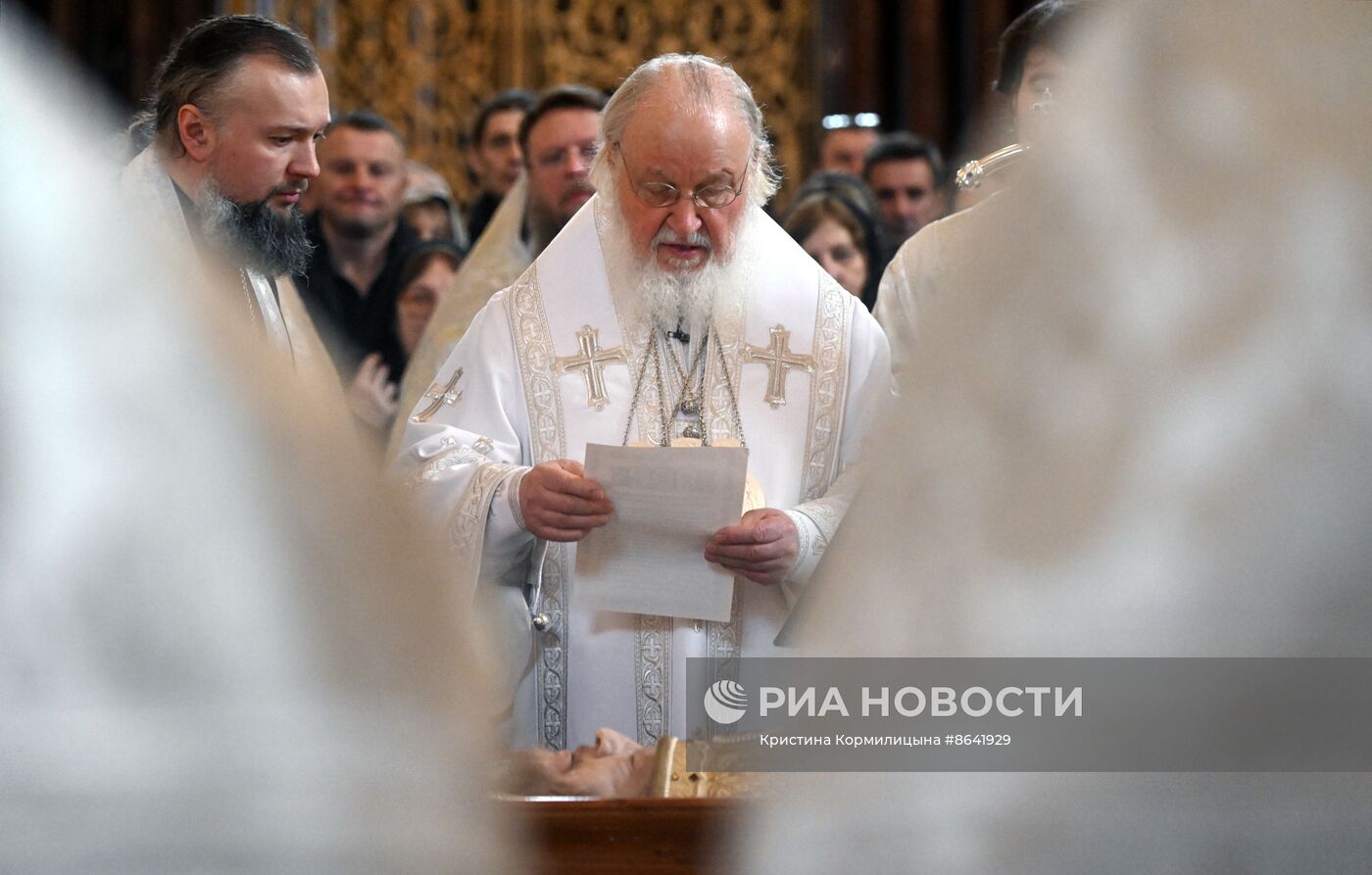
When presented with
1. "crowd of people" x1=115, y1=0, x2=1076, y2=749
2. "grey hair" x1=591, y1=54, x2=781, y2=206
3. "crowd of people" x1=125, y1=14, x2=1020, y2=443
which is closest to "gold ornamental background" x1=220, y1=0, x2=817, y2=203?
"crowd of people" x1=125, y1=14, x2=1020, y2=443

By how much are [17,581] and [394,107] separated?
8.14m

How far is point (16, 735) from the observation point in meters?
0.70

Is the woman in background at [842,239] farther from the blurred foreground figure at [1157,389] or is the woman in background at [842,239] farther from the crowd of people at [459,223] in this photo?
the blurred foreground figure at [1157,389]

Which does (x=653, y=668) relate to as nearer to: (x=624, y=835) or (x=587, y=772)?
(x=587, y=772)

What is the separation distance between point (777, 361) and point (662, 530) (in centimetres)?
55

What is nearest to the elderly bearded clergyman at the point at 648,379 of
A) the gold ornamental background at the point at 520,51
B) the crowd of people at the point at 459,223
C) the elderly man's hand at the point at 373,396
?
the crowd of people at the point at 459,223

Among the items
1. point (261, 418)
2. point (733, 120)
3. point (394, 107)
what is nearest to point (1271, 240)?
point (261, 418)

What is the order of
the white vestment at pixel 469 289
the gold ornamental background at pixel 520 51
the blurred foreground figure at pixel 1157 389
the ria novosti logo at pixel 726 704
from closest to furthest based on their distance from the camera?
the blurred foreground figure at pixel 1157 389 → the ria novosti logo at pixel 726 704 → the white vestment at pixel 469 289 → the gold ornamental background at pixel 520 51

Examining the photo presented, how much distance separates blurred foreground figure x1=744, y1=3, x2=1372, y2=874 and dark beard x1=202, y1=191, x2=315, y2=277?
2.68 metres

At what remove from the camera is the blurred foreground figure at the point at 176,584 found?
614 millimetres

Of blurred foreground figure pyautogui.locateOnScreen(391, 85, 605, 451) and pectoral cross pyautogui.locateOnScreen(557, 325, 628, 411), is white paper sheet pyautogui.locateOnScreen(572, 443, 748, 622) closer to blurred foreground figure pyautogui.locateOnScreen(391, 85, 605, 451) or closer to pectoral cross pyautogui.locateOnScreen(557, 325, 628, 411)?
pectoral cross pyautogui.locateOnScreen(557, 325, 628, 411)

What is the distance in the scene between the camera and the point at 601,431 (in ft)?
10.5


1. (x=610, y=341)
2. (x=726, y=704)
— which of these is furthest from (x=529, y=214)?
(x=726, y=704)

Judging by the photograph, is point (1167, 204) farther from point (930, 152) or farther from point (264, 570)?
point (930, 152)
